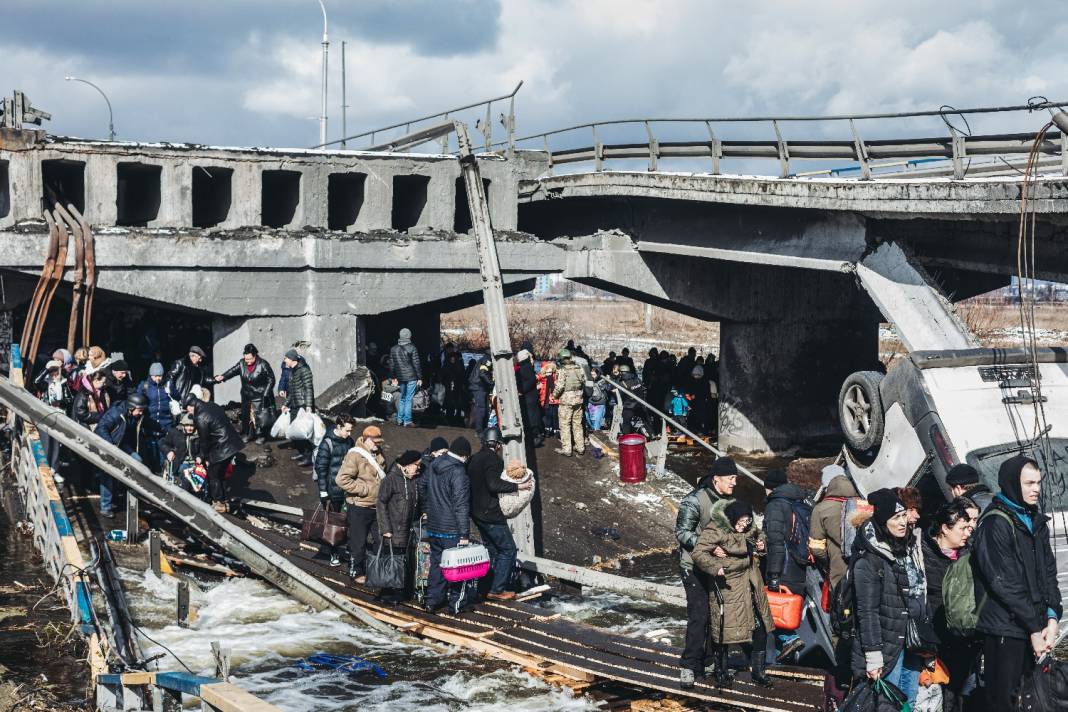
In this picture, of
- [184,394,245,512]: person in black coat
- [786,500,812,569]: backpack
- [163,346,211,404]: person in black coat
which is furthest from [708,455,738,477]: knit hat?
[163,346,211,404]: person in black coat

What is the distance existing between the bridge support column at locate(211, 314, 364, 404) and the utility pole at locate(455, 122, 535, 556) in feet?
9.12

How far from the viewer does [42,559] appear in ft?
40.7

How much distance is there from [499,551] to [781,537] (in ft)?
10.3

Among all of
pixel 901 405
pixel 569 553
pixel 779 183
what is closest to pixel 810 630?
pixel 901 405

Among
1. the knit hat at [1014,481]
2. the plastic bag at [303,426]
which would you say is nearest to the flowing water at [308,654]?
the knit hat at [1014,481]

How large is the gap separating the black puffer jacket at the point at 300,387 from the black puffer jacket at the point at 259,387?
0.54m

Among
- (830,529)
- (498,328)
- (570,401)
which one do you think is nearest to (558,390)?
(570,401)

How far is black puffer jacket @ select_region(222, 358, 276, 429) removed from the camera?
17.9m

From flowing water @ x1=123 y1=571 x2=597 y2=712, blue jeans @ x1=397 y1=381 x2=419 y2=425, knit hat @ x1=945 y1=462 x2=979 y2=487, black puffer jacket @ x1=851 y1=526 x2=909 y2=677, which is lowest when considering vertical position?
flowing water @ x1=123 y1=571 x2=597 y2=712

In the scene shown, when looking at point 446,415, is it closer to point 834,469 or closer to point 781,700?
point 834,469

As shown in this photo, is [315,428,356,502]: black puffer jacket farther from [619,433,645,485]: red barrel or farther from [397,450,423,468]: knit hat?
[619,433,645,485]: red barrel

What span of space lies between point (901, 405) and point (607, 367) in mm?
11967

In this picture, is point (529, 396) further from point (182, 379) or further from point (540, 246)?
Result: point (182, 379)

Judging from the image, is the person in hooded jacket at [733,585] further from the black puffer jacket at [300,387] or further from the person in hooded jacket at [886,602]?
the black puffer jacket at [300,387]
